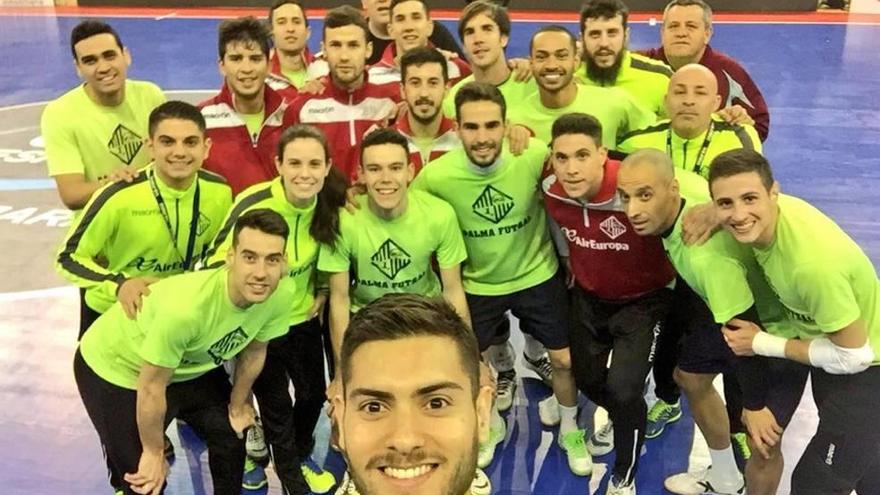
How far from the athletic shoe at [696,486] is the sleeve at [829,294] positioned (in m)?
1.51

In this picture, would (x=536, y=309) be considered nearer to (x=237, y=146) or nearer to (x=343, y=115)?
(x=343, y=115)

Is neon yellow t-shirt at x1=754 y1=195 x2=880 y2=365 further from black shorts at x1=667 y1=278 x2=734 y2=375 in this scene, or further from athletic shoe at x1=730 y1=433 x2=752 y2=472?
athletic shoe at x1=730 y1=433 x2=752 y2=472

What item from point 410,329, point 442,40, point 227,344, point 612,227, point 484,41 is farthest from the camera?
point 442,40

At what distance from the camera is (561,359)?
5102 mm

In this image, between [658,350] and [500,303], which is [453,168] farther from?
[658,350]

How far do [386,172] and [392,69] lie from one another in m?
1.69

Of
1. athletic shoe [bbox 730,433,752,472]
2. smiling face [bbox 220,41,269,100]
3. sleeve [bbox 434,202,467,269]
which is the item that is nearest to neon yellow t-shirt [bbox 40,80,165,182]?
smiling face [bbox 220,41,269,100]

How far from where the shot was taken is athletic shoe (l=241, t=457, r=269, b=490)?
5.03 m

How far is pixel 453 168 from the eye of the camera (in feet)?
15.8

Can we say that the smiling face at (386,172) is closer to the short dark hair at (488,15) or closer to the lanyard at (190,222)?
the lanyard at (190,222)

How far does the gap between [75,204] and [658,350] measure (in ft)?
A: 11.3

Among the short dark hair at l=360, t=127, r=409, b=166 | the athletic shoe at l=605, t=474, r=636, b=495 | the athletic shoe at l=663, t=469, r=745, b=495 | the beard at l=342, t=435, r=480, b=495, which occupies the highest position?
the short dark hair at l=360, t=127, r=409, b=166

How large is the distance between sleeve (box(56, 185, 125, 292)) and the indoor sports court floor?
1477 mm

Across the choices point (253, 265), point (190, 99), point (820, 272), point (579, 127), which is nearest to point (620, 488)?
point (820, 272)
